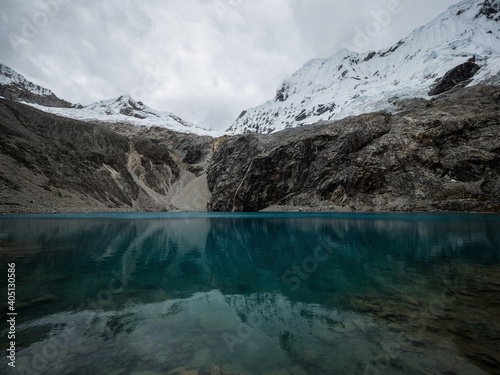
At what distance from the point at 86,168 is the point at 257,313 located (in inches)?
4371

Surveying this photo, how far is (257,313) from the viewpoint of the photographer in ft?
39.2

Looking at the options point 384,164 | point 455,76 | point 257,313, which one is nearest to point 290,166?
point 384,164

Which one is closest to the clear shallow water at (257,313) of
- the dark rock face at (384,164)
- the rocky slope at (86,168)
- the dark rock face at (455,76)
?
the rocky slope at (86,168)

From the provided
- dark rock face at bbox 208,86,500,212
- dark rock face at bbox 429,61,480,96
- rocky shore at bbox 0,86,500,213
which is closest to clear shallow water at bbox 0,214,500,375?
rocky shore at bbox 0,86,500,213

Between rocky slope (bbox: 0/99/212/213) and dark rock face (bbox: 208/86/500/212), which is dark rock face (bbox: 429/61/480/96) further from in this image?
rocky slope (bbox: 0/99/212/213)

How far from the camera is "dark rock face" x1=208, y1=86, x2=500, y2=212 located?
8319 cm

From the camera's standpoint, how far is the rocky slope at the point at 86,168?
251 ft

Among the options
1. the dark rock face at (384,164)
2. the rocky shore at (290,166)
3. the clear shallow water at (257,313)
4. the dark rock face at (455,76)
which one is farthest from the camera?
the dark rock face at (455,76)

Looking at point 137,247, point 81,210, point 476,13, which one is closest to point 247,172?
point 81,210

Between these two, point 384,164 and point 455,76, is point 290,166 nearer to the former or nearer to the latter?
point 384,164

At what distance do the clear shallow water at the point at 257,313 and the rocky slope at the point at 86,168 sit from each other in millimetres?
66259

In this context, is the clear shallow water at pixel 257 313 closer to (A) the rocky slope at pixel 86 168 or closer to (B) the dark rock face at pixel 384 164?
(A) the rocky slope at pixel 86 168

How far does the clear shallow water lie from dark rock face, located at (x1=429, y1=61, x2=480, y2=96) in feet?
474

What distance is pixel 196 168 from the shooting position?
161 m
